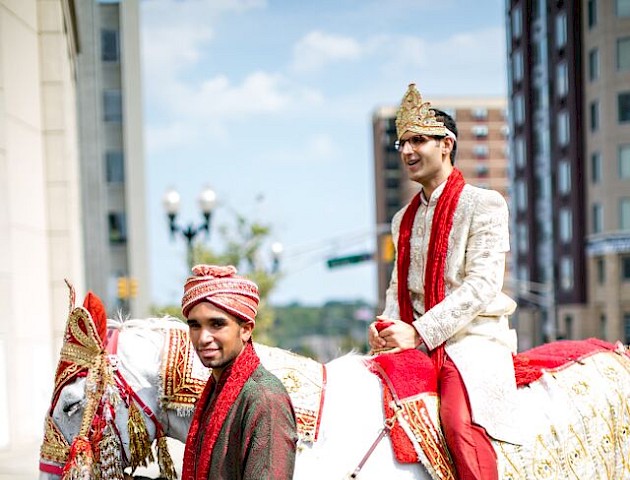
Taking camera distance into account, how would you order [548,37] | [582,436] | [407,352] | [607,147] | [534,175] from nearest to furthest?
[407,352] < [582,436] < [607,147] < [548,37] < [534,175]

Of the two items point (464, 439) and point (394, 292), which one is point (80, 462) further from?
point (394, 292)

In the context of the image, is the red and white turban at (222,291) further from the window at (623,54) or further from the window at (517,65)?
the window at (517,65)

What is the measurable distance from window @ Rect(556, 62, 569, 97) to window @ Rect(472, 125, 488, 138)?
138ft

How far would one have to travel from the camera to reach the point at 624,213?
35.2 meters

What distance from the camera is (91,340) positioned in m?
3.39

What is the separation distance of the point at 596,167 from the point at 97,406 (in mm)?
36340

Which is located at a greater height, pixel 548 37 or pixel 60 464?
pixel 548 37

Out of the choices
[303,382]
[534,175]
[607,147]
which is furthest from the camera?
[534,175]

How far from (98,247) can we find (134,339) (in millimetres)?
24704

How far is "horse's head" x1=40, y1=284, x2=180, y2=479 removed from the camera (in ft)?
10.9

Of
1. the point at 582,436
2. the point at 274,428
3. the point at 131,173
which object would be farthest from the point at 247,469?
the point at 131,173

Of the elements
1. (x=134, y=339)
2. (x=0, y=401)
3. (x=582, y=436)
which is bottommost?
(x=0, y=401)

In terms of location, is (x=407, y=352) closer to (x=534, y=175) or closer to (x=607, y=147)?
(x=607, y=147)

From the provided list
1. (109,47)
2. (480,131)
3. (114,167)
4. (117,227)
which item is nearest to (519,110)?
(109,47)
